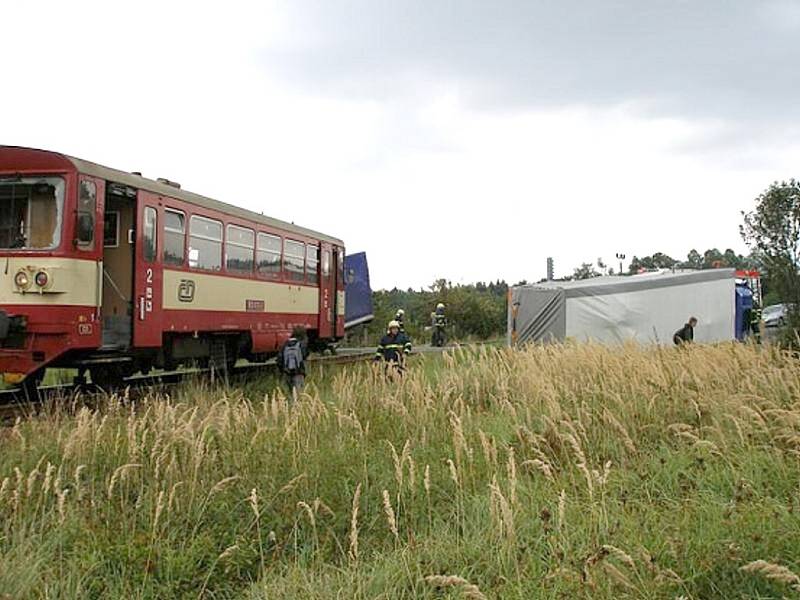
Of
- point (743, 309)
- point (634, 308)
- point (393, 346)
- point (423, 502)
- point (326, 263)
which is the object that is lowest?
point (423, 502)

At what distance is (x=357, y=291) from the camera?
22.7 metres

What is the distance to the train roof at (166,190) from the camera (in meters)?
9.66

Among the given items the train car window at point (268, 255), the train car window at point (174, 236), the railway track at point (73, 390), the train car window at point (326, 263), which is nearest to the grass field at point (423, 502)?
the railway track at point (73, 390)

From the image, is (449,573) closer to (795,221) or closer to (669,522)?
(669,522)

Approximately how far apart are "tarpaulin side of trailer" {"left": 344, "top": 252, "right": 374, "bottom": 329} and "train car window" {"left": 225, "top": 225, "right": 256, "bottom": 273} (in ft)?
27.5

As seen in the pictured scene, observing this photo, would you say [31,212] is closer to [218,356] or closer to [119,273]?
[119,273]

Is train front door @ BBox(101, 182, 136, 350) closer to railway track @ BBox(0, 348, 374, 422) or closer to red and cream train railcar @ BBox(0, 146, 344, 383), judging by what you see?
red and cream train railcar @ BBox(0, 146, 344, 383)

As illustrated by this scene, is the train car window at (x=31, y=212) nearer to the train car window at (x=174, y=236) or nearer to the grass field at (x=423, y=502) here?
the train car window at (x=174, y=236)

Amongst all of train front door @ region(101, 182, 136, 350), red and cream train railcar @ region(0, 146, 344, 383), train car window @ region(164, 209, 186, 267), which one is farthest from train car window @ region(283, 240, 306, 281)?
train front door @ region(101, 182, 136, 350)

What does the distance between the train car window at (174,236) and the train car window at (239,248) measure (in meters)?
1.31

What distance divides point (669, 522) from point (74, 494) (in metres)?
3.65

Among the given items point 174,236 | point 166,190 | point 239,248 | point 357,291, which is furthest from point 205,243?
point 357,291

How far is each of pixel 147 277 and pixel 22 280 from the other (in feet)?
5.43

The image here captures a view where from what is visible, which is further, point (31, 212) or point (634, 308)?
point (634, 308)
